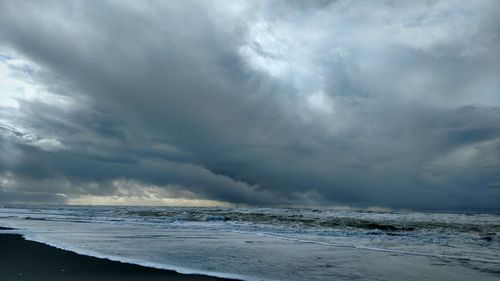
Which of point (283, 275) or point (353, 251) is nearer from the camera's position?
point (283, 275)

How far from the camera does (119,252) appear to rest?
44.8 ft

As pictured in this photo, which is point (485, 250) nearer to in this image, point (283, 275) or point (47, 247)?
point (283, 275)

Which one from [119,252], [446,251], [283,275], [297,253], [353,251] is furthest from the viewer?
[446,251]

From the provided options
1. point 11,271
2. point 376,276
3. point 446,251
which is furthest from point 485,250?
point 11,271

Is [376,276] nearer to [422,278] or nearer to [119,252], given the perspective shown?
[422,278]

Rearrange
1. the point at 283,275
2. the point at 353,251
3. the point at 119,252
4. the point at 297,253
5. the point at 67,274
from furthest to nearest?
the point at 353,251 < the point at 297,253 < the point at 119,252 < the point at 283,275 < the point at 67,274

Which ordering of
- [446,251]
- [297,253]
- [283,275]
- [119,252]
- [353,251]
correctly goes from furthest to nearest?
[446,251], [353,251], [297,253], [119,252], [283,275]

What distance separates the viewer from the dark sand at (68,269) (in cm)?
909

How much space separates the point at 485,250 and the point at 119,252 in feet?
48.3

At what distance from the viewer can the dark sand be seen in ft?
29.8

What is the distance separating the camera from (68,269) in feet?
33.0

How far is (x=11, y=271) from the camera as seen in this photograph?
956cm

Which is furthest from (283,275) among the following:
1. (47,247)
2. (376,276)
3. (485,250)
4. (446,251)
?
(485,250)

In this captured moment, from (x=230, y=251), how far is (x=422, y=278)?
6584mm
